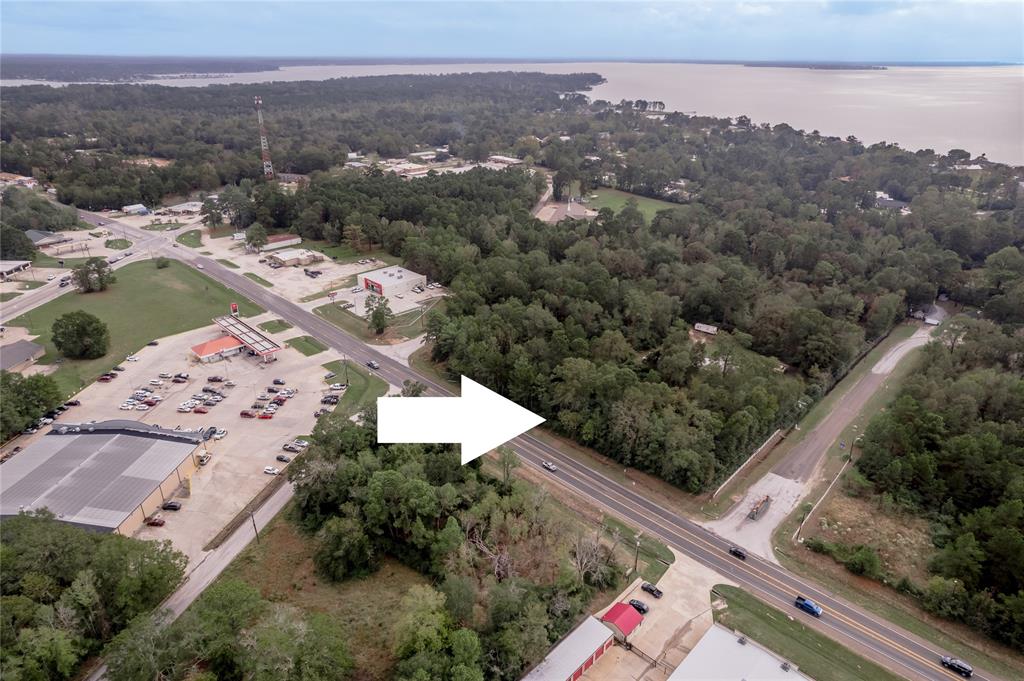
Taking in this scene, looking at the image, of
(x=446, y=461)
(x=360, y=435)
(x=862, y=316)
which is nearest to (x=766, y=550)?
(x=446, y=461)

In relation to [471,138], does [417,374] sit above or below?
below

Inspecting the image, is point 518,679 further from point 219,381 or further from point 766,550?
point 219,381

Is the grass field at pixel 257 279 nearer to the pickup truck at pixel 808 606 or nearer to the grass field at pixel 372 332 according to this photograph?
the grass field at pixel 372 332

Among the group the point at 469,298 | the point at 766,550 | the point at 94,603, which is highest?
the point at 469,298

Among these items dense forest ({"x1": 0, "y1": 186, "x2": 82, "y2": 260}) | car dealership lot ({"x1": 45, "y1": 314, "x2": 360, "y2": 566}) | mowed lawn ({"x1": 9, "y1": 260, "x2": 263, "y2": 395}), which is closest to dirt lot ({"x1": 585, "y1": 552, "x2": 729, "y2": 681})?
car dealership lot ({"x1": 45, "y1": 314, "x2": 360, "y2": 566})

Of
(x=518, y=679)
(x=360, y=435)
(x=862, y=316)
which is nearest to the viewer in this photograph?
(x=518, y=679)

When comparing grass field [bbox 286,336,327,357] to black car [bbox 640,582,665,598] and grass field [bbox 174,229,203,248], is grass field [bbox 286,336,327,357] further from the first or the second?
grass field [bbox 174,229,203,248]
